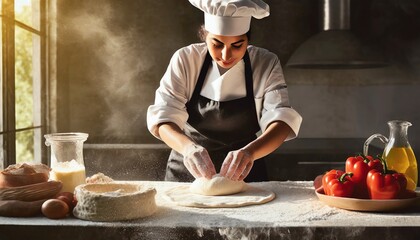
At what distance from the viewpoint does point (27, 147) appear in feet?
22.0

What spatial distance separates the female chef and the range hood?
209cm

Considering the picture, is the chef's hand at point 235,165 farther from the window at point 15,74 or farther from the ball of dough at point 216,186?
the window at point 15,74

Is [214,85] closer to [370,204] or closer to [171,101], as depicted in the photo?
[171,101]

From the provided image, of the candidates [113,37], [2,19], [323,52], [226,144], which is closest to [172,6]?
[113,37]

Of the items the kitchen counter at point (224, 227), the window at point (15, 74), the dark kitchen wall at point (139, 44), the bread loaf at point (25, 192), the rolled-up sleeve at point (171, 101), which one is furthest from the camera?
the dark kitchen wall at point (139, 44)

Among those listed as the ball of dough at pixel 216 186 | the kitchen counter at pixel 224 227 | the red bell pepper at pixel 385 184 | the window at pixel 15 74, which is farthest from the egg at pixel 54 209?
the window at pixel 15 74

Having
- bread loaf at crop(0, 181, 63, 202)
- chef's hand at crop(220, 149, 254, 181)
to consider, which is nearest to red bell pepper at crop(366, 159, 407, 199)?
chef's hand at crop(220, 149, 254, 181)

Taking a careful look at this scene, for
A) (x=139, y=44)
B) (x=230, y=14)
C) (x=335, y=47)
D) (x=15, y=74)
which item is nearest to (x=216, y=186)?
(x=230, y=14)

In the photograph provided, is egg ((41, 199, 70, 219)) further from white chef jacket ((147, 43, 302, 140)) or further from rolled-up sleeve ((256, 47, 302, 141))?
rolled-up sleeve ((256, 47, 302, 141))

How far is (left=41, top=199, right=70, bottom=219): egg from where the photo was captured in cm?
154

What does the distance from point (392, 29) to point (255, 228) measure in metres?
4.03

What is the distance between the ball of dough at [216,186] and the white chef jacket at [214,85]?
1.62 feet

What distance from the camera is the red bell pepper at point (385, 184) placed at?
1.67 metres

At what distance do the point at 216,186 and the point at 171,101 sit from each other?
64 cm
